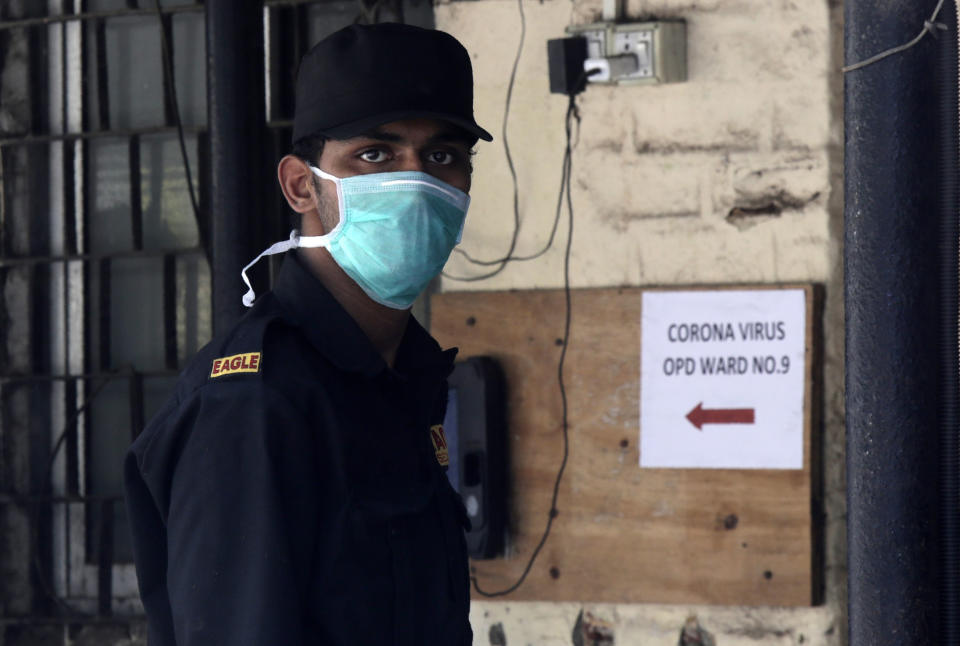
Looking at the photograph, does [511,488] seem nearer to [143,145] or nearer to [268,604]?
[143,145]

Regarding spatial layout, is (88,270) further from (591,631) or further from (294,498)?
(294,498)

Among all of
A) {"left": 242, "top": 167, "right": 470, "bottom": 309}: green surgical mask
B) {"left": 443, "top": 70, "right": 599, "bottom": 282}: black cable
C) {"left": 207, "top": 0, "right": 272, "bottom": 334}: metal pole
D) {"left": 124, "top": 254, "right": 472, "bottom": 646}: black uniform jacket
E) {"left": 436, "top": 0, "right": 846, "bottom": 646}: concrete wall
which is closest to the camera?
{"left": 124, "top": 254, "right": 472, "bottom": 646}: black uniform jacket

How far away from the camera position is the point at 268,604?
5.99ft

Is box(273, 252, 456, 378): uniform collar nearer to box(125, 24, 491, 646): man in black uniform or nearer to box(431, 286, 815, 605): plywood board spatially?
box(125, 24, 491, 646): man in black uniform

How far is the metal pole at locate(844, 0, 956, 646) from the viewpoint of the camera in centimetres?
214

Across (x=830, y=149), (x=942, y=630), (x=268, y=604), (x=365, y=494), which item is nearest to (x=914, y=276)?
(x=942, y=630)

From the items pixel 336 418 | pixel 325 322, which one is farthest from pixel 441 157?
pixel 336 418

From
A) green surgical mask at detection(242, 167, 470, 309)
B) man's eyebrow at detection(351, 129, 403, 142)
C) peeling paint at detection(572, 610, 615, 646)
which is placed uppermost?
man's eyebrow at detection(351, 129, 403, 142)

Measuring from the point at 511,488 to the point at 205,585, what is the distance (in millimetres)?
2327

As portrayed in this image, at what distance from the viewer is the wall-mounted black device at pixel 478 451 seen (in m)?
4.02

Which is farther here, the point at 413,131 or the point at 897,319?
the point at 413,131

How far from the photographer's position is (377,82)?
7.46ft

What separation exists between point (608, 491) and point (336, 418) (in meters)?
2.11

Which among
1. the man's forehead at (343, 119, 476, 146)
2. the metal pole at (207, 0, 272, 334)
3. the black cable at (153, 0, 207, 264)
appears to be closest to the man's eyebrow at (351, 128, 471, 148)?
the man's forehead at (343, 119, 476, 146)
